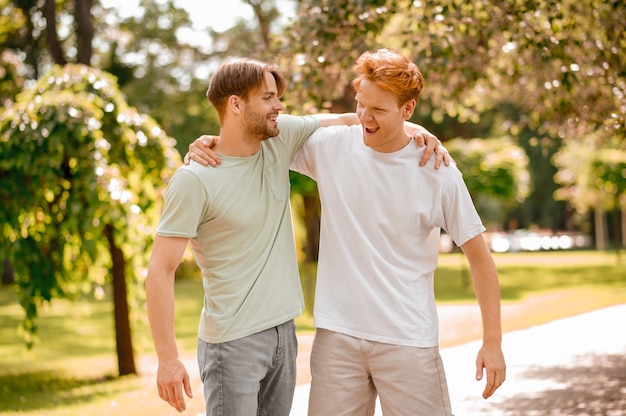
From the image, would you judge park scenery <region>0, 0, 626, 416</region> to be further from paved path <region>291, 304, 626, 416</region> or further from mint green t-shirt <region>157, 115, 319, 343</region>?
mint green t-shirt <region>157, 115, 319, 343</region>

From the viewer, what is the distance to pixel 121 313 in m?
10.6

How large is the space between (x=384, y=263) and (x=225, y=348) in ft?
2.04

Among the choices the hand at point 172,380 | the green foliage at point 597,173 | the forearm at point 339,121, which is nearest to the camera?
the hand at point 172,380

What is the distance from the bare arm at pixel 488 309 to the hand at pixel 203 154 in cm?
92

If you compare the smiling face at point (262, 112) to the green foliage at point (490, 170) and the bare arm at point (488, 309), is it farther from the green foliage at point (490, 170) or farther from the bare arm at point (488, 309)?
the green foliage at point (490, 170)

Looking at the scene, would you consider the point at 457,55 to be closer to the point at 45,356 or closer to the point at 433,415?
the point at 433,415

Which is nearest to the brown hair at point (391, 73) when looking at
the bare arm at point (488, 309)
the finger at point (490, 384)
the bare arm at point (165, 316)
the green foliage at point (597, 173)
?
the bare arm at point (488, 309)

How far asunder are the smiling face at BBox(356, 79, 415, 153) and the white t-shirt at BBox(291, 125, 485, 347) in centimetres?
7

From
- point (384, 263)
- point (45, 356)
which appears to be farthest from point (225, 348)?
point (45, 356)

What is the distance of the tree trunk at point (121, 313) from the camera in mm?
10484

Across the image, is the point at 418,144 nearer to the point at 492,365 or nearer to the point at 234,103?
the point at 234,103

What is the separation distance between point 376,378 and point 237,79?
3.80ft

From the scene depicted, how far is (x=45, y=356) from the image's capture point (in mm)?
14242

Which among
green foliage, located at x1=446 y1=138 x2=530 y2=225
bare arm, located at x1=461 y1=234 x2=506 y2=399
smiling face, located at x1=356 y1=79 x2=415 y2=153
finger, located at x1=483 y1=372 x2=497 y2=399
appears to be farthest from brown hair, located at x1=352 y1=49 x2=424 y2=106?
green foliage, located at x1=446 y1=138 x2=530 y2=225
